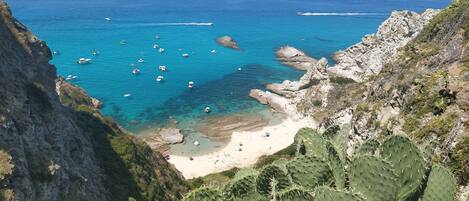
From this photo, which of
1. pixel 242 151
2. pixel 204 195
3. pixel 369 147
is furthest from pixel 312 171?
pixel 242 151

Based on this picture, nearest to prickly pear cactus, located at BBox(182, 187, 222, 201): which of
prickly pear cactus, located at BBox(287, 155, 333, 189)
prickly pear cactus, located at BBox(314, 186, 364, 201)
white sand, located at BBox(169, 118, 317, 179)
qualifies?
prickly pear cactus, located at BBox(287, 155, 333, 189)

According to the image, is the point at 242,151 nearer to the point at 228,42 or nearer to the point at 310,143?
the point at 310,143

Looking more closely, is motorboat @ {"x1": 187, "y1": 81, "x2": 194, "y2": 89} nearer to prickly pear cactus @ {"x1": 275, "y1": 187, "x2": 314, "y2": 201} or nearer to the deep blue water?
the deep blue water

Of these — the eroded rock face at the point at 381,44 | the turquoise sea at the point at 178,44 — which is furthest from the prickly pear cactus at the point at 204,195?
the eroded rock face at the point at 381,44

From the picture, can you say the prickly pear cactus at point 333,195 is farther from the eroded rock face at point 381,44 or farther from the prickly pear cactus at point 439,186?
the eroded rock face at point 381,44

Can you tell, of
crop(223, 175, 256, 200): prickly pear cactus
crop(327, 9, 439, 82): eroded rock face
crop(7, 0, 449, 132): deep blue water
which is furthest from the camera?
crop(7, 0, 449, 132): deep blue water

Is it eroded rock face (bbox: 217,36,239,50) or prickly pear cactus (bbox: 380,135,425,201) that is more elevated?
prickly pear cactus (bbox: 380,135,425,201)

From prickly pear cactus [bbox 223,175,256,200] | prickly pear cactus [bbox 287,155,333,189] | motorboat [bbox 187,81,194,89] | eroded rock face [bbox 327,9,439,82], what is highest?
prickly pear cactus [bbox 287,155,333,189]
